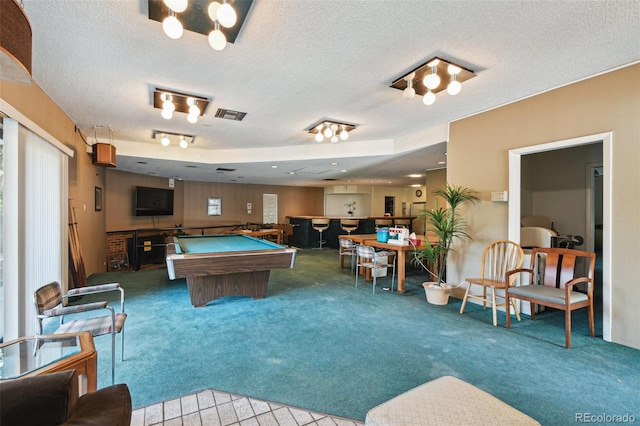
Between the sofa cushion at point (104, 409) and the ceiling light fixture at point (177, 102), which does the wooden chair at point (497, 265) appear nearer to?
the sofa cushion at point (104, 409)

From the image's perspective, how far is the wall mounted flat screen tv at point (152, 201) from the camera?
791cm

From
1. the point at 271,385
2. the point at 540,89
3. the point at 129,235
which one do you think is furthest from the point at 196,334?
the point at 129,235

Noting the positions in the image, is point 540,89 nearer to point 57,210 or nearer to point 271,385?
point 271,385

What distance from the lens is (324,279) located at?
545 centimetres

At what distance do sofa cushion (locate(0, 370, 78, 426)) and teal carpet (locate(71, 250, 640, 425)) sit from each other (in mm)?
1183

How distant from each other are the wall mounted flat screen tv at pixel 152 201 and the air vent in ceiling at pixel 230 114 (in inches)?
203

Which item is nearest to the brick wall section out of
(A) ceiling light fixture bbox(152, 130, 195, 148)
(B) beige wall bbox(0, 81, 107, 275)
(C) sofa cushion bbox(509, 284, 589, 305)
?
(B) beige wall bbox(0, 81, 107, 275)

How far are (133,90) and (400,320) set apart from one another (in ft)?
13.1

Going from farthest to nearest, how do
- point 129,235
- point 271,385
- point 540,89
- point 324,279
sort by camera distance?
1. point 129,235
2. point 324,279
3. point 540,89
4. point 271,385

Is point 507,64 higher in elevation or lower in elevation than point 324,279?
higher

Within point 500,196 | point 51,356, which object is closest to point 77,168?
point 51,356

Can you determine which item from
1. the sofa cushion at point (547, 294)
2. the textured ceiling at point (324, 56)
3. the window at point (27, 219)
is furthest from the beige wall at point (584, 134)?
the window at point (27, 219)

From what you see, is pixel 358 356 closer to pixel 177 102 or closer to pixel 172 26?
pixel 172 26

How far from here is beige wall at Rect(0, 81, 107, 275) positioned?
9.15 ft
